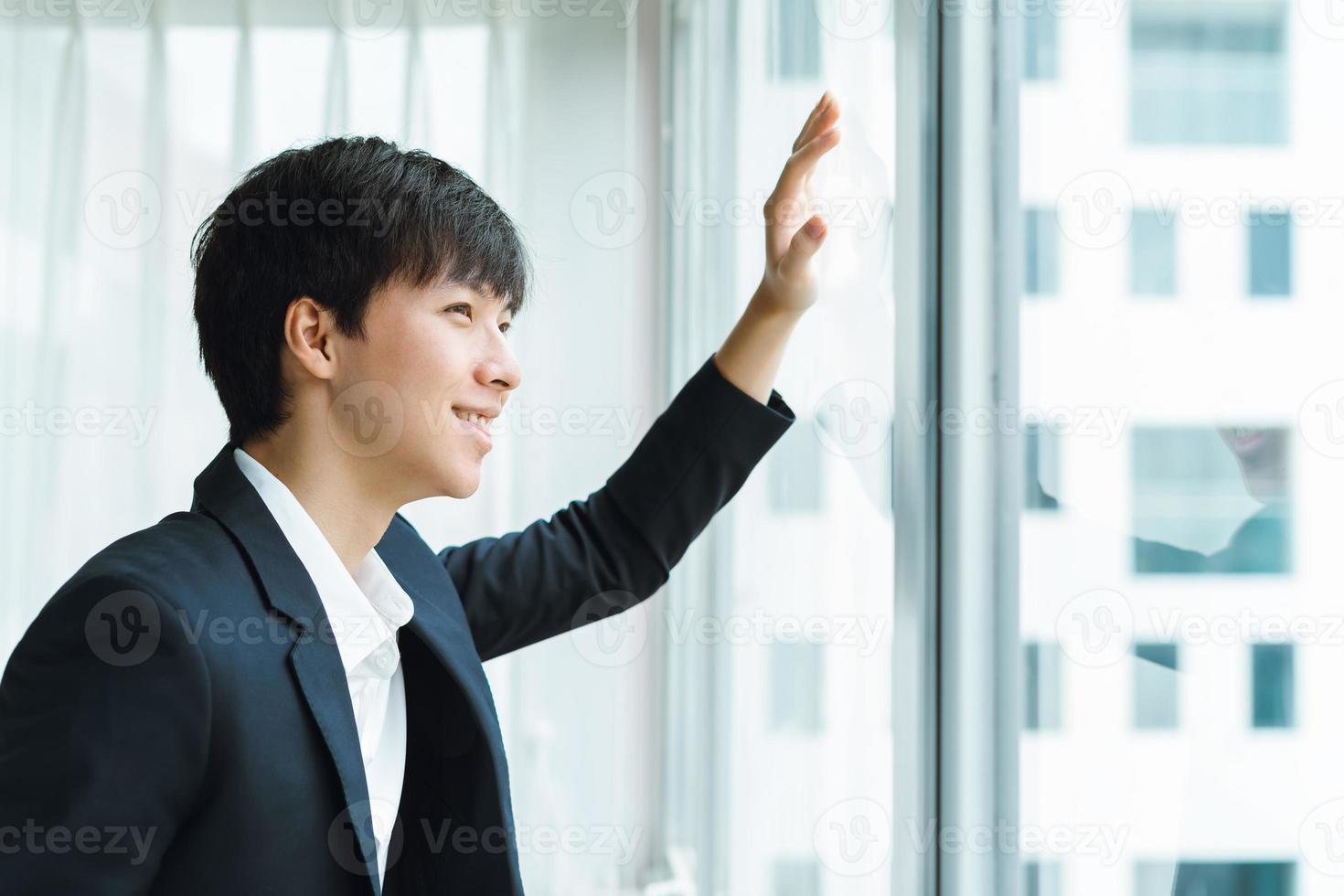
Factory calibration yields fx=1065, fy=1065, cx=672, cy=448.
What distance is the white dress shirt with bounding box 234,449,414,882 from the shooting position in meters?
0.83

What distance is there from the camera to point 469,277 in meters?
0.88

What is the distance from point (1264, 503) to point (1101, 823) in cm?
26

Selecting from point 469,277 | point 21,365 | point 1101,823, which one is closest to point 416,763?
point 469,277

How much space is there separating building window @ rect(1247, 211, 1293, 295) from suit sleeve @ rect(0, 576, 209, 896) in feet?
2.10

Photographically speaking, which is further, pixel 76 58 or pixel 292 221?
pixel 76 58

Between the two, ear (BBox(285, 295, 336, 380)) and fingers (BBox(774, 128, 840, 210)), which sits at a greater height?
fingers (BBox(774, 128, 840, 210))

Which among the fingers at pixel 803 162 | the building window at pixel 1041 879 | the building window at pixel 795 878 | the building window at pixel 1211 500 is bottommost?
the building window at pixel 795 878

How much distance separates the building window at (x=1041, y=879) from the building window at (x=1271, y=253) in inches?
16.0

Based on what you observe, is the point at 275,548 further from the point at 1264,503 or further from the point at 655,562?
the point at 1264,503

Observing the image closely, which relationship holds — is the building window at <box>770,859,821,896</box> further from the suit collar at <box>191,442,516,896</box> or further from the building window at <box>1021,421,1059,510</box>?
the building window at <box>1021,421,1059,510</box>

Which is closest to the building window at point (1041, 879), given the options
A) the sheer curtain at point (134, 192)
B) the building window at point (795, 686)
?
the building window at point (795, 686)

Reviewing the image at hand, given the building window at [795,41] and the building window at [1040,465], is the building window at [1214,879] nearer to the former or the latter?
the building window at [1040,465]

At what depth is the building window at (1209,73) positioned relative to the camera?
487 mm

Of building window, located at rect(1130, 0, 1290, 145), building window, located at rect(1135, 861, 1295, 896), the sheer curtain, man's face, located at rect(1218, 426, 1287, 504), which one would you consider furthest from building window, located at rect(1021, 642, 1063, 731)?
the sheer curtain
